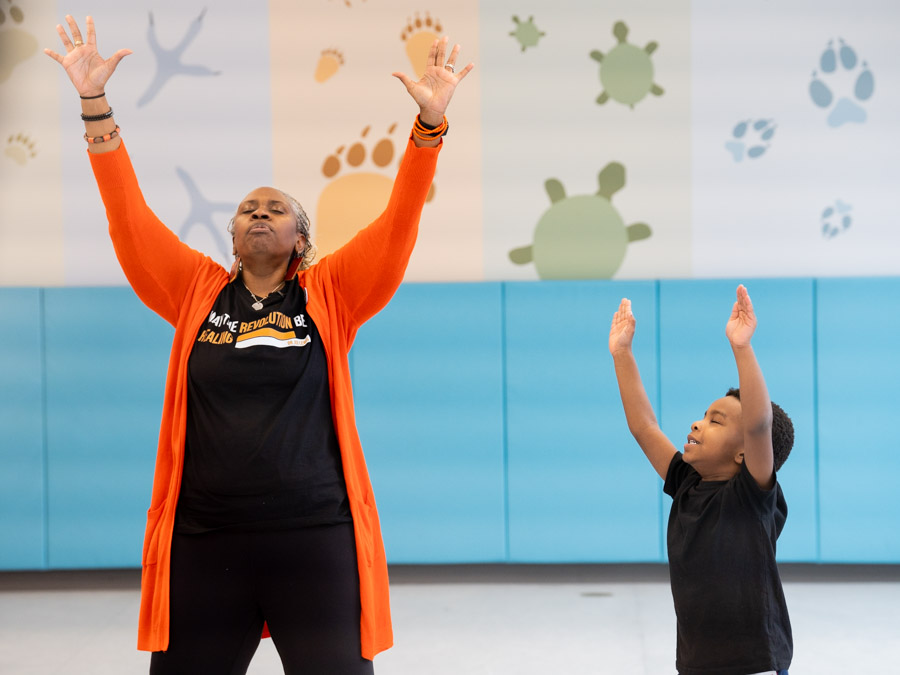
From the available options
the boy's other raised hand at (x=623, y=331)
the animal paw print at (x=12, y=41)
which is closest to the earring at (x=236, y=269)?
the boy's other raised hand at (x=623, y=331)

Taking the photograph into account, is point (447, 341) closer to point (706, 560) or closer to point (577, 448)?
point (577, 448)

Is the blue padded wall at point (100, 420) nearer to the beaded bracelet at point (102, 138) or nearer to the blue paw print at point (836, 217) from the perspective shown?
the beaded bracelet at point (102, 138)

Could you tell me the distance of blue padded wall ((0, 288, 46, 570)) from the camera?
3943 mm

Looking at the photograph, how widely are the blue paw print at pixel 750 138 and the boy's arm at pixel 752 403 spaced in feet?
8.60

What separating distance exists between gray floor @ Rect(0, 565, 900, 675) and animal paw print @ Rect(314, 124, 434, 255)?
1595mm

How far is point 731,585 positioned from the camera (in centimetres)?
173

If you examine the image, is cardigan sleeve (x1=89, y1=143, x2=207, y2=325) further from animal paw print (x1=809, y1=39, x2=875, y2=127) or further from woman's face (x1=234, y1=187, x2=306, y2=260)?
animal paw print (x1=809, y1=39, x2=875, y2=127)

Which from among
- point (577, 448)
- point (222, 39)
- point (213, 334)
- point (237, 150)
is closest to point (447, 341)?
point (577, 448)

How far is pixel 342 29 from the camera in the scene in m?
4.18

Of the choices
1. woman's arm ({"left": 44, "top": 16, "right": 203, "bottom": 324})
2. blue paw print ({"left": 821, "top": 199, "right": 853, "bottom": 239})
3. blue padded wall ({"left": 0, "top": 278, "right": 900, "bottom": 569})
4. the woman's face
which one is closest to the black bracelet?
woman's arm ({"left": 44, "top": 16, "right": 203, "bottom": 324})

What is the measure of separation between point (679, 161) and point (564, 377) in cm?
113

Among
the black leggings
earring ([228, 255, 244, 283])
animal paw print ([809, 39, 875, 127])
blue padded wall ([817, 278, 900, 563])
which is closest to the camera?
the black leggings

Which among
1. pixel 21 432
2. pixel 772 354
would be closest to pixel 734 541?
pixel 772 354

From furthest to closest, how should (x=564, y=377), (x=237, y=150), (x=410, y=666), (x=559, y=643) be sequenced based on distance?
(x=237, y=150) → (x=564, y=377) → (x=559, y=643) → (x=410, y=666)
